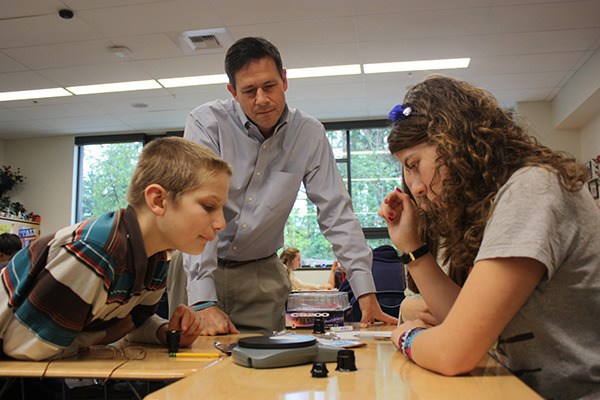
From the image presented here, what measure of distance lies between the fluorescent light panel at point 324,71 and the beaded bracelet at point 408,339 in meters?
4.98

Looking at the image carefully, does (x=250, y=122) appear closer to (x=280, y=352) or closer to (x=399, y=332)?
(x=399, y=332)

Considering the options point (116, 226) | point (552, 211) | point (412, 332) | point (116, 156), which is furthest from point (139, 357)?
point (116, 156)

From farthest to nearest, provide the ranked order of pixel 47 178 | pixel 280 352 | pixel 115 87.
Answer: pixel 47 178 < pixel 115 87 < pixel 280 352

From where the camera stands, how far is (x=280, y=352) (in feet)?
2.90

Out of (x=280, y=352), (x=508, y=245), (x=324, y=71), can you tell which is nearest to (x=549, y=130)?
(x=324, y=71)

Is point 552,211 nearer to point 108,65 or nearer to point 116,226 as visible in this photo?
point 116,226

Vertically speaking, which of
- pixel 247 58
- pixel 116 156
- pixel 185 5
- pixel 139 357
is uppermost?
pixel 185 5

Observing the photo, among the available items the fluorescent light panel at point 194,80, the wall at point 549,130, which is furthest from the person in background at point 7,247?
the wall at point 549,130

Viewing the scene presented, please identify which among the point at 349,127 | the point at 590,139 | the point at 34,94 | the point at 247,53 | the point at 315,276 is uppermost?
the point at 34,94

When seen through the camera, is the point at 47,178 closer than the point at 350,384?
No

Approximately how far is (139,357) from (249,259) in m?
0.81

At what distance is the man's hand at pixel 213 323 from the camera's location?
147 cm

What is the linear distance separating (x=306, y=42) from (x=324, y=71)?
31.2 inches

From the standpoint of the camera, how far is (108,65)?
220 inches
